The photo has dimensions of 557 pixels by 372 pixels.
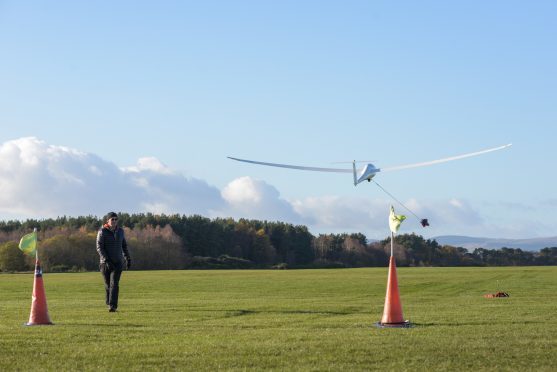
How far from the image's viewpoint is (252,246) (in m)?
171

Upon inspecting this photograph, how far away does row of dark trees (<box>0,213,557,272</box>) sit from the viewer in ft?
431

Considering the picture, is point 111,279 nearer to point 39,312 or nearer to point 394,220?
point 39,312

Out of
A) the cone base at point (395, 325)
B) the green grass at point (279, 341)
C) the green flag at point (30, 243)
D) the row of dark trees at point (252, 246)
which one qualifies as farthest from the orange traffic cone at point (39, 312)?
the row of dark trees at point (252, 246)

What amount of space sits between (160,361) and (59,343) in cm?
252

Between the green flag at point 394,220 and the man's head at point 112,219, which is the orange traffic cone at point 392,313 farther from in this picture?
the man's head at point 112,219

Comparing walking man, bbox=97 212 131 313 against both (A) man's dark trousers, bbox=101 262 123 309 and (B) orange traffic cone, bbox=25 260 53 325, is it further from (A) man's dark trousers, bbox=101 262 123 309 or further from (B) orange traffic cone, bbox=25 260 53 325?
(B) orange traffic cone, bbox=25 260 53 325

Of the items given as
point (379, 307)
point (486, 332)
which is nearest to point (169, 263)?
point (379, 307)

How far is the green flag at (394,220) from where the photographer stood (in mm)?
17753

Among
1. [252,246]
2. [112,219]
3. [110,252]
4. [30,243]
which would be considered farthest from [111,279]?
[252,246]

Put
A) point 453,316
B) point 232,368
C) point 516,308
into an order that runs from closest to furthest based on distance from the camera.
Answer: point 232,368 < point 453,316 < point 516,308

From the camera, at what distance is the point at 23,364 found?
1169 centimetres

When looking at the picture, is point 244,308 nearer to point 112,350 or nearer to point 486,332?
point 486,332

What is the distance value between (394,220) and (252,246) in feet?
504

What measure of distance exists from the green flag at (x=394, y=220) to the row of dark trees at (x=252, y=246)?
98.4 m
